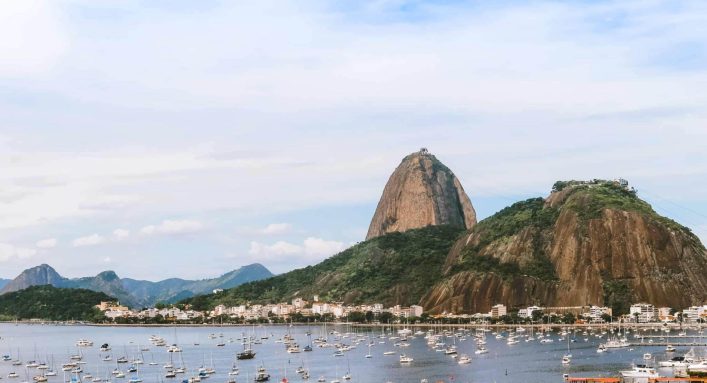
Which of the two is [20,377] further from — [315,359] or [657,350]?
[657,350]

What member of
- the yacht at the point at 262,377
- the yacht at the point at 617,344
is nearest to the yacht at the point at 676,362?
the yacht at the point at 617,344

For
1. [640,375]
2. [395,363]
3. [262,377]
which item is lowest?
[640,375]

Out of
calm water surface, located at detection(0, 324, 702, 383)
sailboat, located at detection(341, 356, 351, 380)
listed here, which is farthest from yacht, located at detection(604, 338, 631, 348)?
sailboat, located at detection(341, 356, 351, 380)

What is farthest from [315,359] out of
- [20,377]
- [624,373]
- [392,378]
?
[624,373]

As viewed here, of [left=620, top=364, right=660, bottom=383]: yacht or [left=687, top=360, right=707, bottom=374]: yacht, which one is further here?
[left=687, top=360, right=707, bottom=374]: yacht

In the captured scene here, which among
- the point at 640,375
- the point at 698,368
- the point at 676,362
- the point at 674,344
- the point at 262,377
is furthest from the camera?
the point at 674,344

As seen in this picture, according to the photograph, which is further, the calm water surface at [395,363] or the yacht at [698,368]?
the calm water surface at [395,363]

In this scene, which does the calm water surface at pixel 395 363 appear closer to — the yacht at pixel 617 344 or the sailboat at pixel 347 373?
the sailboat at pixel 347 373

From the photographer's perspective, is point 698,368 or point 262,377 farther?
point 262,377

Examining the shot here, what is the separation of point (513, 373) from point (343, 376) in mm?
22632

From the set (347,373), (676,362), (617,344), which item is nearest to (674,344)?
(617,344)

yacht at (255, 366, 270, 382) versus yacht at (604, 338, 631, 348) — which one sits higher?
yacht at (604, 338, 631, 348)

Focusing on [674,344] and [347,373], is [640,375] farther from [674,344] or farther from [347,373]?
[674,344]

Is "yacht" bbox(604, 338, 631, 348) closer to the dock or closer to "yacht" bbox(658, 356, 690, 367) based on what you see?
the dock
